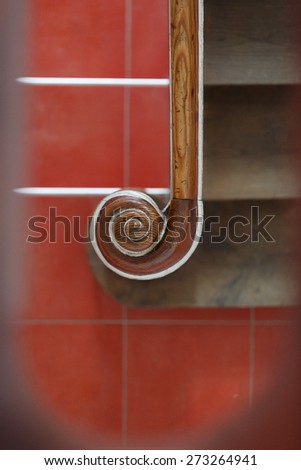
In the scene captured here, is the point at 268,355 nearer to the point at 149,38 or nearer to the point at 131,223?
the point at 131,223

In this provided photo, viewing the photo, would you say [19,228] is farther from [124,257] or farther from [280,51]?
[280,51]

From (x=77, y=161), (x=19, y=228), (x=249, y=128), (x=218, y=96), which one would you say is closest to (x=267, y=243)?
(x=249, y=128)

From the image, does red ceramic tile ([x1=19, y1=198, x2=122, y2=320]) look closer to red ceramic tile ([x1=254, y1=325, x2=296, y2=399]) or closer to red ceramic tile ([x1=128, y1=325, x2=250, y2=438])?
red ceramic tile ([x1=128, y1=325, x2=250, y2=438])

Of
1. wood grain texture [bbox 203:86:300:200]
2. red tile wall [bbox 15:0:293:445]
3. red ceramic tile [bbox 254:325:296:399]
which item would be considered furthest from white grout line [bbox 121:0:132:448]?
red ceramic tile [bbox 254:325:296:399]

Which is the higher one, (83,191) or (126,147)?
(126,147)

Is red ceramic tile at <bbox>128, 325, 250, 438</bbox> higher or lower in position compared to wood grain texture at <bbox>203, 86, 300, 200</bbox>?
lower

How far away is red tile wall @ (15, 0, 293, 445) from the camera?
54.4 inches

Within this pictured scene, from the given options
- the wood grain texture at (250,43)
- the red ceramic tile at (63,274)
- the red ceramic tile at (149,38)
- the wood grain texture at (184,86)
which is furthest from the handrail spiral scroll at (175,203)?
the red ceramic tile at (149,38)

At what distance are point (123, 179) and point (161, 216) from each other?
375 mm

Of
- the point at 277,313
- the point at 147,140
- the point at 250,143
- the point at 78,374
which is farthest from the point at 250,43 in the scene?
the point at 78,374

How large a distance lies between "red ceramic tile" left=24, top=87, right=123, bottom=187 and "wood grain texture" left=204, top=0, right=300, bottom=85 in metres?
0.30

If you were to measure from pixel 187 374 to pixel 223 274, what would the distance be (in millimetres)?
305

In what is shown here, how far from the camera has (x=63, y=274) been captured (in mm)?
1410

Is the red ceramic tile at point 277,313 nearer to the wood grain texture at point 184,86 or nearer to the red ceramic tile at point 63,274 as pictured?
the red ceramic tile at point 63,274
